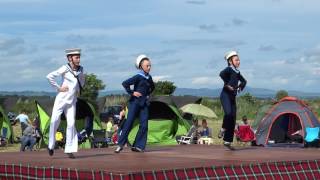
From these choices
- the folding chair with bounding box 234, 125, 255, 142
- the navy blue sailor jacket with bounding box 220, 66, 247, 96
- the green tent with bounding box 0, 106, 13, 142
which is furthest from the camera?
the green tent with bounding box 0, 106, 13, 142

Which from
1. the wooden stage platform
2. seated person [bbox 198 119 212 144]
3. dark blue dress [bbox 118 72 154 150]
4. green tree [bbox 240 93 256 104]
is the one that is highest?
dark blue dress [bbox 118 72 154 150]

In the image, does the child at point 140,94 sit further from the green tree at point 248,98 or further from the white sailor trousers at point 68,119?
the green tree at point 248,98

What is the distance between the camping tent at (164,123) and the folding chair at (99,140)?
Result: 2.21m

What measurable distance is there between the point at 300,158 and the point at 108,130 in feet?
50.0

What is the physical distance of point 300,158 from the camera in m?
11.1

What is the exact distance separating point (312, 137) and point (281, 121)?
2.73m

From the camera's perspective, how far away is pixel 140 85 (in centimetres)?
1231

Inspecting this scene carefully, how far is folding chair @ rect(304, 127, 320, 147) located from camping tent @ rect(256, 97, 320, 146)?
4.28ft

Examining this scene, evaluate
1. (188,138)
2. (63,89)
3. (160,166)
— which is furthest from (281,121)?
(160,166)

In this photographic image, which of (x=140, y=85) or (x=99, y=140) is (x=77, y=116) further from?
(x=140, y=85)

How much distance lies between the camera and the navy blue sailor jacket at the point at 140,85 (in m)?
12.3

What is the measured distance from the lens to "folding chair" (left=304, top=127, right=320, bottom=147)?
1991cm

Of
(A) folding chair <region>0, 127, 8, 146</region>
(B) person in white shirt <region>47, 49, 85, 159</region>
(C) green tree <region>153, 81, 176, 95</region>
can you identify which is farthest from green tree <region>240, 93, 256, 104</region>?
(B) person in white shirt <region>47, 49, 85, 159</region>

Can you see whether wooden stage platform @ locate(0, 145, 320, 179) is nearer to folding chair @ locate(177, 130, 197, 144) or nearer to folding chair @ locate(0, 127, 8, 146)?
folding chair @ locate(177, 130, 197, 144)
